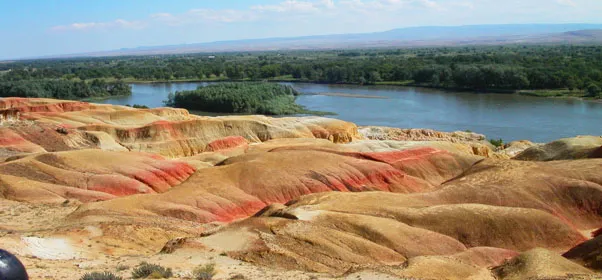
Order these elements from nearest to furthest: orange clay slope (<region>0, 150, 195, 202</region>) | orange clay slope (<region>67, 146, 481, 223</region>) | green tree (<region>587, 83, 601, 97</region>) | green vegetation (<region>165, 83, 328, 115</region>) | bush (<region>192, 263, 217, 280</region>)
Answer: bush (<region>192, 263, 217, 280</region>) → orange clay slope (<region>67, 146, 481, 223</region>) → orange clay slope (<region>0, 150, 195, 202</region>) → green vegetation (<region>165, 83, 328, 115</region>) → green tree (<region>587, 83, 601, 97</region>)

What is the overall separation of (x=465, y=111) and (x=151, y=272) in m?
71.7

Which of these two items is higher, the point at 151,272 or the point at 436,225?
the point at 151,272

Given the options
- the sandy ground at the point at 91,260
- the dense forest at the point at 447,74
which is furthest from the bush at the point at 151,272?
the dense forest at the point at 447,74

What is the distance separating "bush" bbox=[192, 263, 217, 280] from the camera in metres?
16.3

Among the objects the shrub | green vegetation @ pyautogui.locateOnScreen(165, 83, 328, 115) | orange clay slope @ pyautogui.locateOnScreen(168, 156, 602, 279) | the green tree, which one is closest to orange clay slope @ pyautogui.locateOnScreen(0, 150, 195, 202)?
orange clay slope @ pyautogui.locateOnScreen(168, 156, 602, 279)

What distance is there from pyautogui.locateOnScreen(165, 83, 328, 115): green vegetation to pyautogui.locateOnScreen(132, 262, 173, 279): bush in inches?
2690

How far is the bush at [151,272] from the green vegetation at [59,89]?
9178cm

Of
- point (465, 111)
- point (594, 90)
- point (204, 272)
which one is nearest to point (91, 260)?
point (204, 272)

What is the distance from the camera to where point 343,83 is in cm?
12812

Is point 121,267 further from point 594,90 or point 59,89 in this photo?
point 59,89

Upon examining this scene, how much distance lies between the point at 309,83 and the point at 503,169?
3998 inches

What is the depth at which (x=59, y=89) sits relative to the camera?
10550 centimetres

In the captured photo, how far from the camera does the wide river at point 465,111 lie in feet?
222

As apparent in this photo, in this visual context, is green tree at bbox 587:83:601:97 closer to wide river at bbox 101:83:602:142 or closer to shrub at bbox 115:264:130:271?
wide river at bbox 101:83:602:142
